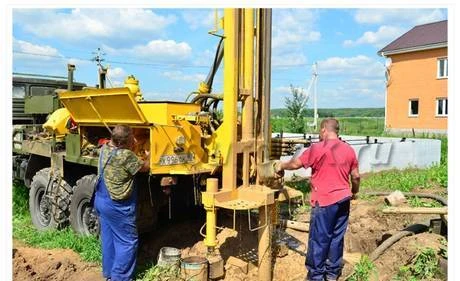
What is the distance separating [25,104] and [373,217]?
6947 millimetres

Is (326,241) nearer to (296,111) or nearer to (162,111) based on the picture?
(162,111)

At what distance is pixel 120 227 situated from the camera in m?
4.80

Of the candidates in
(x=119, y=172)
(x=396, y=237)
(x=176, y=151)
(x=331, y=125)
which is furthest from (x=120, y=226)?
(x=396, y=237)

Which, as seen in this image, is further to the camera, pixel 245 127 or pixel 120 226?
pixel 245 127

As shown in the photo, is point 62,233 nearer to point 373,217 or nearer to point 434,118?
point 373,217

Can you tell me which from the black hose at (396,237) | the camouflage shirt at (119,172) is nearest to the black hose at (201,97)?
the camouflage shirt at (119,172)

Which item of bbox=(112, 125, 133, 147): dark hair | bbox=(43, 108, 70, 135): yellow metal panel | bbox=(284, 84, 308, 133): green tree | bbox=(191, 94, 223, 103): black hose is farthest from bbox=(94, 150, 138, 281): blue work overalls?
bbox=(284, 84, 308, 133): green tree

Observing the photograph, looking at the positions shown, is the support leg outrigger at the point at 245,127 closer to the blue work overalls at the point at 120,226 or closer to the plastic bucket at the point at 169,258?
the plastic bucket at the point at 169,258

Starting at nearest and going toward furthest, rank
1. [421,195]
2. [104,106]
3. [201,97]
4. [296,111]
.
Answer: [104,106] → [201,97] → [421,195] → [296,111]

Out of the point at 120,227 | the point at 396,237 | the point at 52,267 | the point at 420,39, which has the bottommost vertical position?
the point at 52,267

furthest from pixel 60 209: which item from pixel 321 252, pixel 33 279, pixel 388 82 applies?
pixel 388 82

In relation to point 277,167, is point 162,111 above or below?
above

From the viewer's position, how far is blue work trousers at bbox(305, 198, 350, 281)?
461 centimetres

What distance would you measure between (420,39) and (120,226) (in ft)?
89.0
